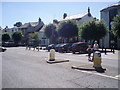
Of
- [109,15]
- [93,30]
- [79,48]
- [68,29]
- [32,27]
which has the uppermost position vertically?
[32,27]

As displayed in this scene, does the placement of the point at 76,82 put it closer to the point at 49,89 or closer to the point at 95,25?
the point at 49,89

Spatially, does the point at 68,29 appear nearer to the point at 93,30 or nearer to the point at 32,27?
the point at 93,30

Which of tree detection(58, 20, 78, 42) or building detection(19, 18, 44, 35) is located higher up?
building detection(19, 18, 44, 35)

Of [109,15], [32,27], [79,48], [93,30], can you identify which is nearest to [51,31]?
[109,15]

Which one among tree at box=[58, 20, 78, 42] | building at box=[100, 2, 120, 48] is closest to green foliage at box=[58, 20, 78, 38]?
tree at box=[58, 20, 78, 42]

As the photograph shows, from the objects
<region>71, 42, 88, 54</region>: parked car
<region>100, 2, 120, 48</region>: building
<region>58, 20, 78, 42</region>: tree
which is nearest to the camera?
<region>71, 42, 88, 54</region>: parked car

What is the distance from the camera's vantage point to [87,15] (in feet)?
159

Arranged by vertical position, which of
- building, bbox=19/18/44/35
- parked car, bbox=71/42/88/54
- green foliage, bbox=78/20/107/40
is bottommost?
parked car, bbox=71/42/88/54

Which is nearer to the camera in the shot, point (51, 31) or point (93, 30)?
point (93, 30)

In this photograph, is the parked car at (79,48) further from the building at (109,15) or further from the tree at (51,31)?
the tree at (51,31)

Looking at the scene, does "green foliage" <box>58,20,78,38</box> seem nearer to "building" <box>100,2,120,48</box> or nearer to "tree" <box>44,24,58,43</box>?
"tree" <box>44,24,58,43</box>

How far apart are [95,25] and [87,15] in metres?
21.8

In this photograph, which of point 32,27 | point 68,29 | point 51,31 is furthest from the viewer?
point 32,27

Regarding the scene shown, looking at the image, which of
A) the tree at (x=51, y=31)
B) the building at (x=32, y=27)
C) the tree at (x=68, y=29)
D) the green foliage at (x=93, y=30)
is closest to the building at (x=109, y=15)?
the green foliage at (x=93, y=30)
